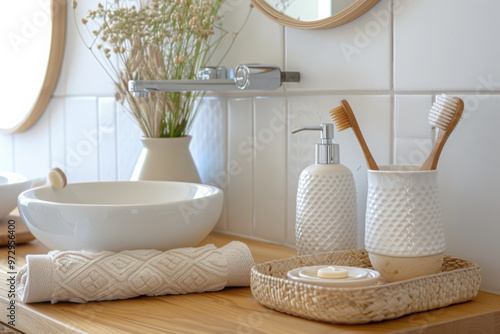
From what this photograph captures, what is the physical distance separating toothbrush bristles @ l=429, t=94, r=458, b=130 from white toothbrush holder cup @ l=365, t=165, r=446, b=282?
0.06 m

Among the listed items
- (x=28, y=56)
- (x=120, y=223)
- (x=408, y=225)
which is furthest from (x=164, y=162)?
(x=28, y=56)

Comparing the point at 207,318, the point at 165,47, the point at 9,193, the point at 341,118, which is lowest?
the point at 207,318

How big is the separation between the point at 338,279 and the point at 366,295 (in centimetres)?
7

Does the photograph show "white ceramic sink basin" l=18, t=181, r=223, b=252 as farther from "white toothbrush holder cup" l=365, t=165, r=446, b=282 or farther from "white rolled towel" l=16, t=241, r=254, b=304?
"white toothbrush holder cup" l=365, t=165, r=446, b=282

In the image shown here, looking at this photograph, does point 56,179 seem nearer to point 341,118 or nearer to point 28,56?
point 341,118

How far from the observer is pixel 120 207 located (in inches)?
35.2

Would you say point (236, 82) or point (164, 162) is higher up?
point (236, 82)

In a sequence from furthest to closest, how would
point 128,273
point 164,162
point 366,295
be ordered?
point 164,162 → point 128,273 → point 366,295

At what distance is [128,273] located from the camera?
834 millimetres

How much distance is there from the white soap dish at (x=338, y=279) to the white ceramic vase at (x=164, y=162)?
1.59 feet

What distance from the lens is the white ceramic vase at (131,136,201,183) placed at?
1233 millimetres

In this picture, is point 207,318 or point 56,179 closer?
point 207,318

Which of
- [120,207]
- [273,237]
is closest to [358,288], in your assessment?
[120,207]

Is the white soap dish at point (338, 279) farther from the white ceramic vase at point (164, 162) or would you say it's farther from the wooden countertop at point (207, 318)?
the white ceramic vase at point (164, 162)
